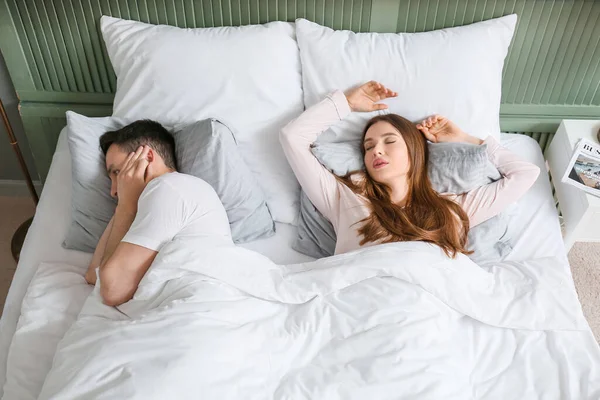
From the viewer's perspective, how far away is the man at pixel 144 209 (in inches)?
52.8

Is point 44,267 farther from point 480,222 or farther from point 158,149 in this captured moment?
point 480,222

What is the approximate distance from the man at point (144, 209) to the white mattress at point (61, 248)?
4.3 inches

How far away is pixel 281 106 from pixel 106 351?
908 millimetres

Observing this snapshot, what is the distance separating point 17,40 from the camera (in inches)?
70.4

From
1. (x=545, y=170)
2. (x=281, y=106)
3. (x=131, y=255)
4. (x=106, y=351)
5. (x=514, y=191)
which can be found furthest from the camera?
(x=545, y=170)

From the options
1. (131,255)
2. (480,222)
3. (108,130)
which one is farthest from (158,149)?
(480,222)

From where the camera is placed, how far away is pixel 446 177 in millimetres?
1624

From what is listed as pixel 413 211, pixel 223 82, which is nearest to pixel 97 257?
pixel 223 82

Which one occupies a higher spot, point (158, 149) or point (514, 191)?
point (158, 149)

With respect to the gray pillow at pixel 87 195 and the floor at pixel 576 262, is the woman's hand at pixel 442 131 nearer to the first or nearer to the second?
the floor at pixel 576 262

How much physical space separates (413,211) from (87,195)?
36.9 inches

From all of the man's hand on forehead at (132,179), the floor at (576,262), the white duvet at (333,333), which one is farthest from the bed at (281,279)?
the floor at (576,262)

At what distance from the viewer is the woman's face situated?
1563 mm

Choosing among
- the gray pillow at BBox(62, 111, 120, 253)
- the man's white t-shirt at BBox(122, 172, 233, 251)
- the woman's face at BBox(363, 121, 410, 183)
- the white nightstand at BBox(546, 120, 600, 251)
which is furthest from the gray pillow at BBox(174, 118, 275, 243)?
the white nightstand at BBox(546, 120, 600, 251)
